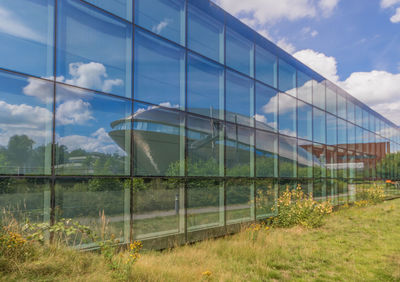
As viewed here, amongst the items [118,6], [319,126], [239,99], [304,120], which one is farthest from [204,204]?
[319,126]

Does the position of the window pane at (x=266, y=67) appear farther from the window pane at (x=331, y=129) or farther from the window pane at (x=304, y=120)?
the window pane at (x=331, y=129)

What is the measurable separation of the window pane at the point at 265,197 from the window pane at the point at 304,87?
489cm

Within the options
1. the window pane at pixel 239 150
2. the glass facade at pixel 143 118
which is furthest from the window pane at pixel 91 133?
the window pane at pixel 239 150

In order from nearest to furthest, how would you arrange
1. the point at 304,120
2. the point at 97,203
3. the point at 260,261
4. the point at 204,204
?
1. the point at 97,203
2. the point at 260,261
3. the point at 204,204
4. the point at 304,120

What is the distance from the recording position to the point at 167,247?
322 inches

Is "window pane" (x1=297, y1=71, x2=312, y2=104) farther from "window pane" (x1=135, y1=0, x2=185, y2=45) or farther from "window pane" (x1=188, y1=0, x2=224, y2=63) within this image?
"window pane" (x1=135, y1=0, x2=185, y2=45)

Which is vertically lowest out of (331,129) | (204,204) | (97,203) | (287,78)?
(204,204)

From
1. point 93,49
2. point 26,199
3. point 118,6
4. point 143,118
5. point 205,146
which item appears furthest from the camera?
point 205,146

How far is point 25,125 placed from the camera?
19.7 feet

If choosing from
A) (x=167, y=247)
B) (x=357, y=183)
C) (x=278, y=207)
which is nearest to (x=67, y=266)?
(x=167, y=247)

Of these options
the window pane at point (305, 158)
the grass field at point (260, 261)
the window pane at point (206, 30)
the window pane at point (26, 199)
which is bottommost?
the grass field at point (260, 261)

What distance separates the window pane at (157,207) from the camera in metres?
7.60

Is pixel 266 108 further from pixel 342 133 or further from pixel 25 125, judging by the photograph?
pixel 25 125

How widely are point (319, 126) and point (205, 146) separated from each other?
9059 mm
